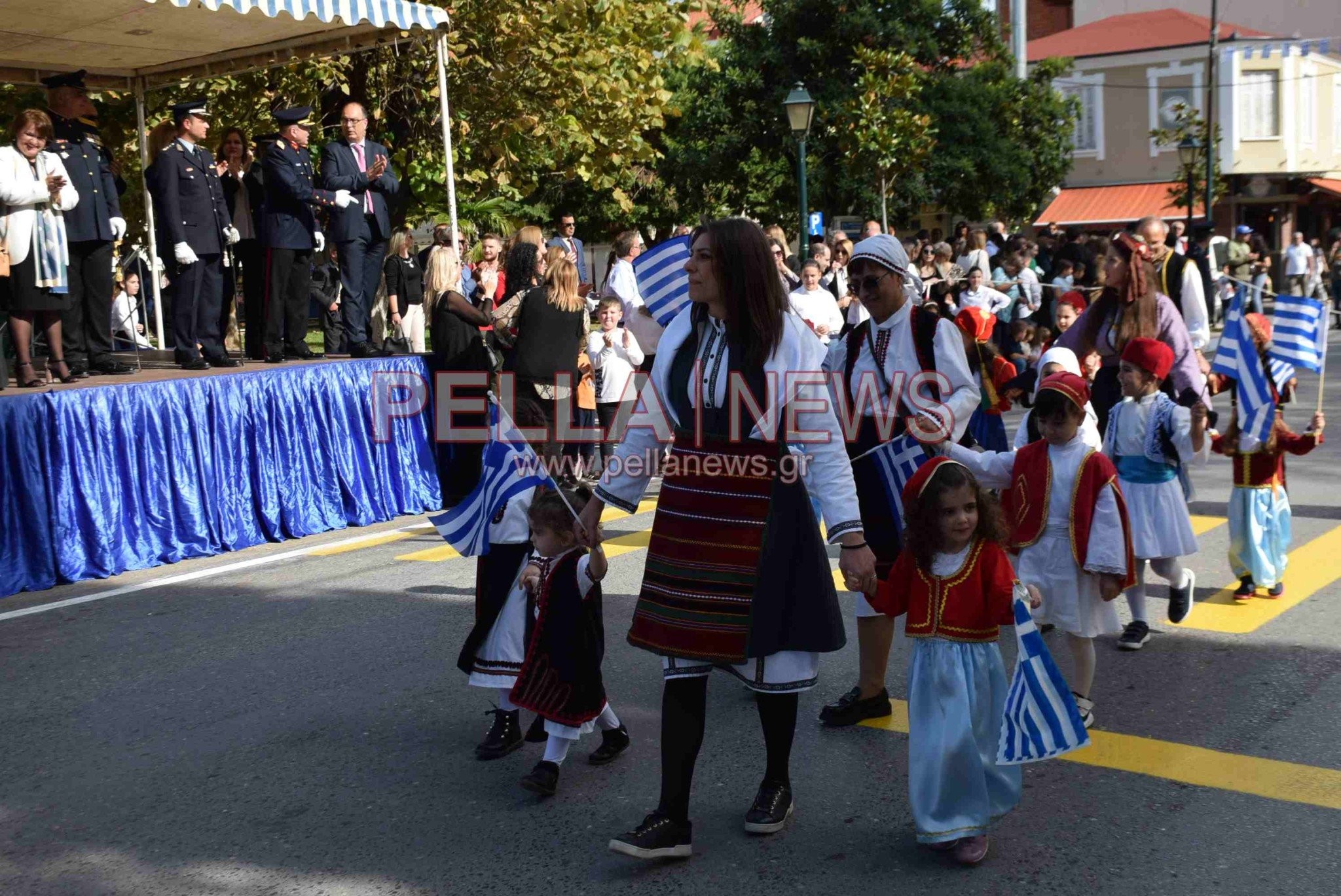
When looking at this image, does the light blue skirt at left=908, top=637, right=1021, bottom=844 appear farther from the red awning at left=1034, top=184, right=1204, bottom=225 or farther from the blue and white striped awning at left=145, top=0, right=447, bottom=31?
the red awning at left=1034, top=184, right=1204, bottom=225

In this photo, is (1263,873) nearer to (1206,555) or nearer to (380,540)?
(1206,555)

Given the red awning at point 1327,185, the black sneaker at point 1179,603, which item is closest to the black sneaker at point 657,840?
the black sneaker at point 1179,603

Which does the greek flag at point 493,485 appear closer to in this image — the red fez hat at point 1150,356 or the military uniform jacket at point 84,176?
the red fez hat at point 1150,356

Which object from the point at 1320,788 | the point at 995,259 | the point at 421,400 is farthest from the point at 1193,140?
the point at 1320,788

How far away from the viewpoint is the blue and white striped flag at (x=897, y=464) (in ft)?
16.2

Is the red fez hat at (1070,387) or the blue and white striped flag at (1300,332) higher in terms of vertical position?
the blue and white striped flag at (1300,332)

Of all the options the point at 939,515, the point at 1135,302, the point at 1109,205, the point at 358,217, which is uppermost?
the point at 1109,205

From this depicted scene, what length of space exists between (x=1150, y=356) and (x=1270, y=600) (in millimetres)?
1632

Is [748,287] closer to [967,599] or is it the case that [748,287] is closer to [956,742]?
[967,599]

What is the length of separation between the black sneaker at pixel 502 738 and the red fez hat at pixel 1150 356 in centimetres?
325

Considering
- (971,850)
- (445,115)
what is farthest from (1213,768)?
(445,115)

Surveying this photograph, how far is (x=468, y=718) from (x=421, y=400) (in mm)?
5552

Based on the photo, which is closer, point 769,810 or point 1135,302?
point 769,810

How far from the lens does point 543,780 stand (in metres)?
4.48
